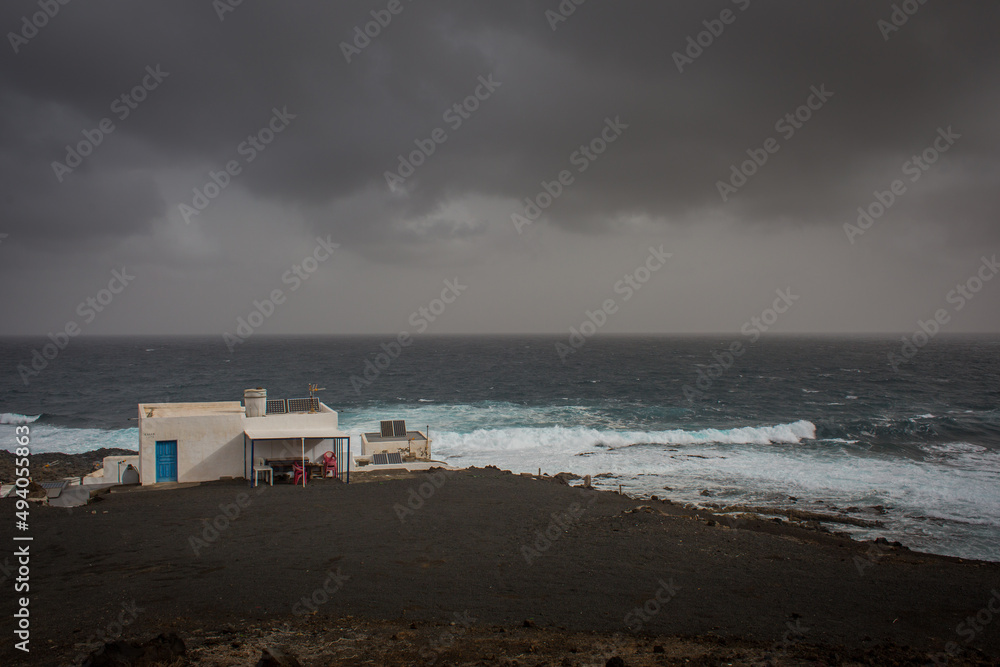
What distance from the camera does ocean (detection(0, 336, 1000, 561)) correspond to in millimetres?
23578

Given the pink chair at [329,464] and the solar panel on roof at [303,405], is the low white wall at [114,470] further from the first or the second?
the pink chair at [329,464]

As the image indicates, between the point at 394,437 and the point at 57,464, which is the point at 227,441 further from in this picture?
the point at 57,464

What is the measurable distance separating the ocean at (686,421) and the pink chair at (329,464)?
11.8 m

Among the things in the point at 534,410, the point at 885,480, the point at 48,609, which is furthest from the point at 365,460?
the point at 534,410

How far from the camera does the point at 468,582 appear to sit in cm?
1099

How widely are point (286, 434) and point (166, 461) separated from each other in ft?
13.0

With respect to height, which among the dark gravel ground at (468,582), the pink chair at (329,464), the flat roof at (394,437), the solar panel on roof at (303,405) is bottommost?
the dark gravel ground at (468,582)

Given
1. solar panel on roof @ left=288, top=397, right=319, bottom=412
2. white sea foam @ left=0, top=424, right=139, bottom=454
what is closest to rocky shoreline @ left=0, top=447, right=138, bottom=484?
white sea foam @ left=0, top=424, right=139, bottom=454

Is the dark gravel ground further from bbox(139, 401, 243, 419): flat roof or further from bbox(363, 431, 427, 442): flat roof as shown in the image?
bbox(363, 431, 427, 442): flat roof

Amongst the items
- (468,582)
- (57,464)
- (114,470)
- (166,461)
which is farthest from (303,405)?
(57,464)

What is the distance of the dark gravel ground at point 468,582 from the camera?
8.52 metres

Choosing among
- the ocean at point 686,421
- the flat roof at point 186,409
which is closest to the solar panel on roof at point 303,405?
the flat roof at point 186,409

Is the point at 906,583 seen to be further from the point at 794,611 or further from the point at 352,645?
the point at 352,645

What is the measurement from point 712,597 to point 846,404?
49.3 meters
